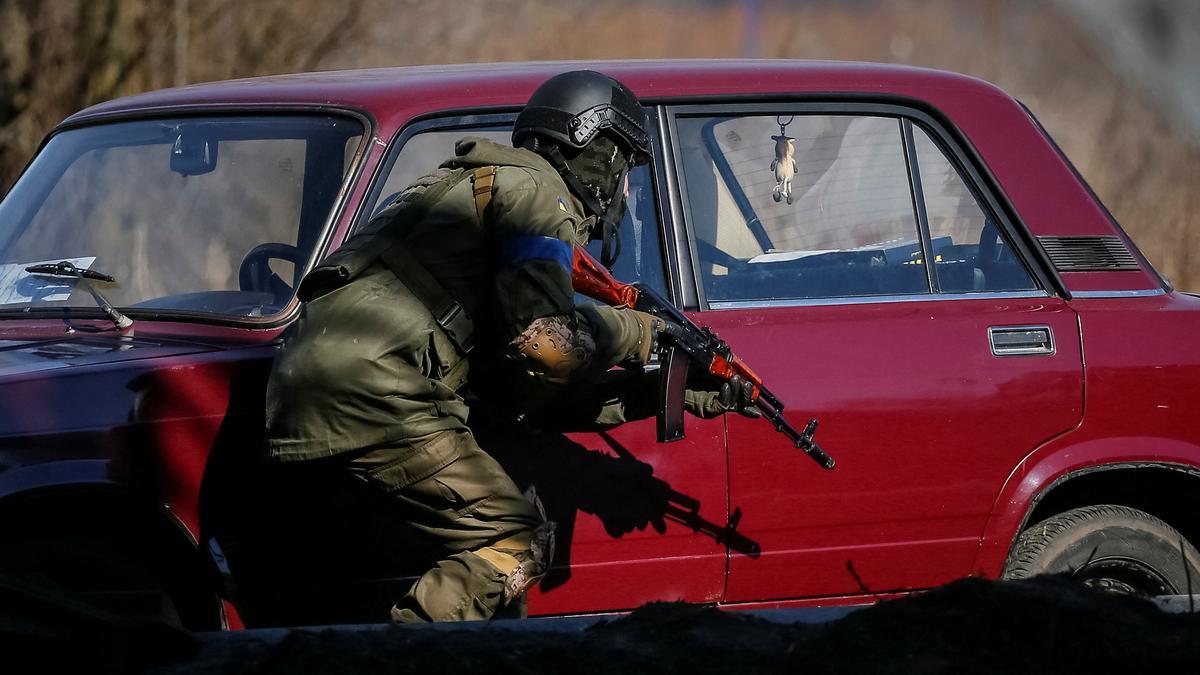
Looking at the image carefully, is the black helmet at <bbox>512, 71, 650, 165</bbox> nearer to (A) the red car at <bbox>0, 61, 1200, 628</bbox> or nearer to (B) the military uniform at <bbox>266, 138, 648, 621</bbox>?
(B) the military uniform at <bbox>266, 138, 648, 621</bbox>

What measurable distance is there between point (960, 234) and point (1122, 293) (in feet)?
1.58

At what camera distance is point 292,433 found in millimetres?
2857

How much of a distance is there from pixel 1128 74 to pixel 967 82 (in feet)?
32.8

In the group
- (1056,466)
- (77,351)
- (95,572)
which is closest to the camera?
(95,572)

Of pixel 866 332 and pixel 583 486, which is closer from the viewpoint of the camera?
pixel 583 486

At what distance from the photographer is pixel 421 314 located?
2943mm

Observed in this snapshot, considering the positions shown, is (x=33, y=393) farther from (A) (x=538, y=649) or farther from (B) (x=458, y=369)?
(A) (x=538, y=649)

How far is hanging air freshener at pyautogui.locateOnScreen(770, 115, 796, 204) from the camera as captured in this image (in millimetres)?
3703

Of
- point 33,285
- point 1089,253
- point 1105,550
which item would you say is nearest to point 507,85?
point 33,285

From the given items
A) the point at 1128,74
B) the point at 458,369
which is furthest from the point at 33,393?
the point at 1128,74

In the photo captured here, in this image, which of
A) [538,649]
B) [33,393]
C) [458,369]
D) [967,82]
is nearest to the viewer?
[538,649]

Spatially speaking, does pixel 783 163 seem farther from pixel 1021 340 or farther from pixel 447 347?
pixel 447 347

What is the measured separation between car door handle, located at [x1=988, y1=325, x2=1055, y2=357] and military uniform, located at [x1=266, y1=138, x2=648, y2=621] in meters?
1.16

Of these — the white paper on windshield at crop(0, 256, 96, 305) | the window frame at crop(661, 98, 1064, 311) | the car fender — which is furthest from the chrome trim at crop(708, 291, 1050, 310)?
the white paper on windshield at crop(0, 256, 96, 305)
